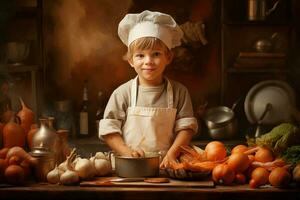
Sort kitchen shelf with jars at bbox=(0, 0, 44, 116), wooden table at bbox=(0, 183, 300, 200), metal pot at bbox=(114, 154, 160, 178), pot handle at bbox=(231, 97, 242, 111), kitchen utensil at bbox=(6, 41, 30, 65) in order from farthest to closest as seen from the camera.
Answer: pot handle at bbox=(231, 97, 242, 111) → kitchen utensil at bbox=(6, 41, 30, 65) → kitchen shelf with jars at bbox=(0, 0, 44, 116) → metal pot at bbox=(114, 154, 160, 178) → wooden table at bbox=(0, 183, 300, 200)

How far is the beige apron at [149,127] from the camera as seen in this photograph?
2059 mm

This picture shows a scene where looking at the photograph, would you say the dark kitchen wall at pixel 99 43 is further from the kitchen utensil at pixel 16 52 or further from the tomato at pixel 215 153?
the tomato at pixel 215 153

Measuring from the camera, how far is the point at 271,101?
2.60 metres

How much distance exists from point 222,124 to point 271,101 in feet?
0.83

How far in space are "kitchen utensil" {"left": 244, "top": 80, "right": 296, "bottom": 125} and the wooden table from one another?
88 cm

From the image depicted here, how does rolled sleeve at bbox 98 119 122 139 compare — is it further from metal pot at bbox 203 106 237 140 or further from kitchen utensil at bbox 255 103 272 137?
kitchen utensil at bbox 255 103 272 137

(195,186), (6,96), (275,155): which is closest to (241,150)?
(275,155)

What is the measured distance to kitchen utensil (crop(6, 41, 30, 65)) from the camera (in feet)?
8.57

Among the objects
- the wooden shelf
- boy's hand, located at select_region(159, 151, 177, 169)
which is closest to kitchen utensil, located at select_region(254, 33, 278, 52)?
the wooden shelf

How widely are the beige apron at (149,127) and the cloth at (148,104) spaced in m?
0.02

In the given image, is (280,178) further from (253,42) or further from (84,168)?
(253,42)

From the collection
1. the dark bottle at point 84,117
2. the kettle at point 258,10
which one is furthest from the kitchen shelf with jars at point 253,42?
the dark bottle at point 84,117

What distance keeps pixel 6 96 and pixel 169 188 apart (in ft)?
3.12

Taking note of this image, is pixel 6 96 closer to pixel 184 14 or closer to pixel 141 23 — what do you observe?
pixel 141 23
